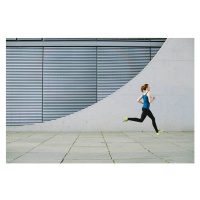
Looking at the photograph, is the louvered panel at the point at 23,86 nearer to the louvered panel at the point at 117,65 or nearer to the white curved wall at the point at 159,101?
the white curved wall at the point at 159,101

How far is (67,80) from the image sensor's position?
Result: 39.1ft

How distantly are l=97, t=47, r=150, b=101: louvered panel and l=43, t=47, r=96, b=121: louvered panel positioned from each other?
0.35m

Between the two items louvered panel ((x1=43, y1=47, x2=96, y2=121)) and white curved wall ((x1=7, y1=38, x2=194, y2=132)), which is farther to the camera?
louvered panel ((x1=43, y1=47, x2=96, y2=121))

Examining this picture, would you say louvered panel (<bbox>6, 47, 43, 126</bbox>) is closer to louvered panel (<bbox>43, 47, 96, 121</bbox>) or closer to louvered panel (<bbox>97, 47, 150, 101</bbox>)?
louvered panel (<bbox>43, 47, 96, 121</bbox>)

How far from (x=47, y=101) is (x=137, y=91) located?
448cm

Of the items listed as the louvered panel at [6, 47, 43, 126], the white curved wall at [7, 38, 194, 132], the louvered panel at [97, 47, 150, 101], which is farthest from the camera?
the louvered panel at [97, 47, 150, 101]

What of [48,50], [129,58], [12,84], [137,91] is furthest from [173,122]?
[12,84]

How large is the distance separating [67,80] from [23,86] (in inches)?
86.8

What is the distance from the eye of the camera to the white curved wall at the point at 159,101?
37.6 ft

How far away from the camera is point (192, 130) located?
1151 cm

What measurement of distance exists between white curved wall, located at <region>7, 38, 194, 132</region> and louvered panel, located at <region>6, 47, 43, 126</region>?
97cm

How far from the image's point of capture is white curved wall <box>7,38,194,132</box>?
37.6 ft

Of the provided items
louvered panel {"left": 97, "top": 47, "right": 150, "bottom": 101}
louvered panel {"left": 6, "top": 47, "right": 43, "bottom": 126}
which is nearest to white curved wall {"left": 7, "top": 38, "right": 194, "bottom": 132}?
louvered panel {"left": 97, "top": 47, "right": 150, "bottom": 101}

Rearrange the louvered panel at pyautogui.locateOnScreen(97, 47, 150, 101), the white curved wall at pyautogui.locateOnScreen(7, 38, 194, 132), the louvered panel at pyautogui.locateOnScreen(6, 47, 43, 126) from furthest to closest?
the louvered panel at pyautogui.locateOnScreen(97, 47, 150, 101), the louvered panel at pyautogui.locateOnScreen(6, 47, 43, 126), the white curved wall at pyautogui.locateOnScreen(7, 38, 194, 132)
